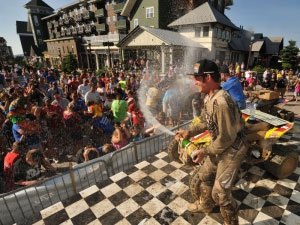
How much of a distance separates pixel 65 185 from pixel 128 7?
34717 mm

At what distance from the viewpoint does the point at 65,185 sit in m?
3.90

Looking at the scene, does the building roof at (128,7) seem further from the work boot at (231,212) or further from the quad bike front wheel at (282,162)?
the work boot at (231,212)

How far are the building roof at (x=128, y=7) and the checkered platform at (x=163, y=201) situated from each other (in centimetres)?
3366

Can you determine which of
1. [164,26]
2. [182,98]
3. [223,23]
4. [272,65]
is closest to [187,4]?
[164,26]

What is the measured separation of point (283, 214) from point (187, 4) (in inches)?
1296

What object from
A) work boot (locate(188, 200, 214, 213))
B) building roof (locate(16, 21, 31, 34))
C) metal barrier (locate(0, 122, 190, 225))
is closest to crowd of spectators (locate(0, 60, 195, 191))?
metal barrier (locate(0, 122, 190, 225))

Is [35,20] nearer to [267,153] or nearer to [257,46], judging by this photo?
[257,46]

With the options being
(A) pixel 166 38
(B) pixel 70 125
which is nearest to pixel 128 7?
(A) pixel 166 38

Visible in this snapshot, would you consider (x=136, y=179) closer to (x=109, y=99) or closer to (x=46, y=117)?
(x=46, y=117)

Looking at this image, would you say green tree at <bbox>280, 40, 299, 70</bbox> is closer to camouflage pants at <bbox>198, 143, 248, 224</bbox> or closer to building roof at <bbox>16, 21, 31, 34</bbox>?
camouflage pants at <bbox>198, 143, 248, 224</bbox>

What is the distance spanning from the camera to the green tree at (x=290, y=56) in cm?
3412

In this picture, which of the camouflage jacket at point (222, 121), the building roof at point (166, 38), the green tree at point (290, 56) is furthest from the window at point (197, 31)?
the camouflage jacket at point (222, 121)

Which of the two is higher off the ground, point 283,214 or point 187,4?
point 187,4

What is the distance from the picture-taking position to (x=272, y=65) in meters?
39.7
